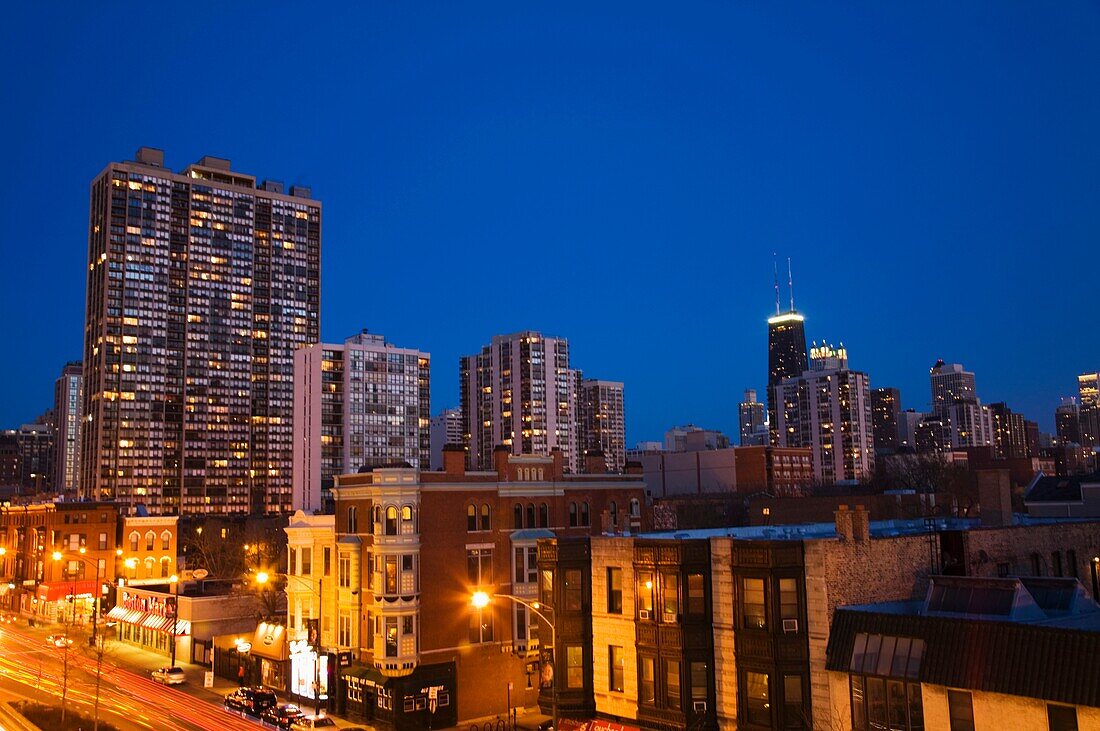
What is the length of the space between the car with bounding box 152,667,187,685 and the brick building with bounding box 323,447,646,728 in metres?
13.7

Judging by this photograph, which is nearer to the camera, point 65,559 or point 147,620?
point 147,620

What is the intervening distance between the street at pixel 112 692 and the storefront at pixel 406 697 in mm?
6044

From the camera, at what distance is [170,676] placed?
6241cm

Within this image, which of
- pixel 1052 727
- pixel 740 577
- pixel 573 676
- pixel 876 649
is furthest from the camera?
pixel 573 676

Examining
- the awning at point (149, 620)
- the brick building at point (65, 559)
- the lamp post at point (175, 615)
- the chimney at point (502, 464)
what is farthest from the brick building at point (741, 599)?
the brick building at point (65, 559)

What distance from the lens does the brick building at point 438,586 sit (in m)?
52.1

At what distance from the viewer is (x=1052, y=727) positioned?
26016 millimetres

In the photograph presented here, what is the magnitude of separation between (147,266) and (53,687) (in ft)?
497

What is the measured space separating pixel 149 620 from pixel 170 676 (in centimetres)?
1595

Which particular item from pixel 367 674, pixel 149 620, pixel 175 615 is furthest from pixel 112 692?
pixel 367 674

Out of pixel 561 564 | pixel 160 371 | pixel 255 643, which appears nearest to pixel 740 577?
pixel 561 564

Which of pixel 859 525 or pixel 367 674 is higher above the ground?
pixel 859 525

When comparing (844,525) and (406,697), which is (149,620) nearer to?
(406,697)

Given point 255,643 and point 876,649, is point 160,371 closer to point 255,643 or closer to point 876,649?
point 255,643
